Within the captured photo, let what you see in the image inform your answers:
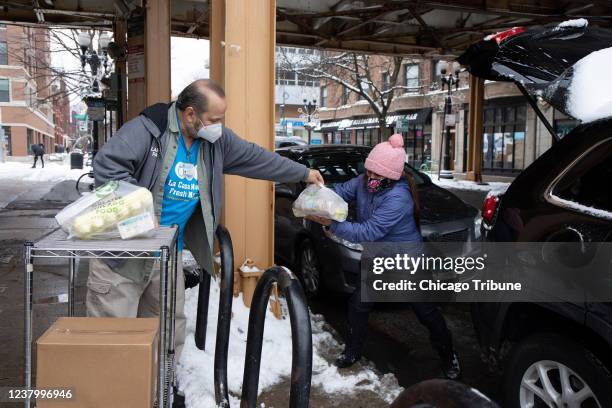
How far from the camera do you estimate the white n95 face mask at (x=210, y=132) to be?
2.94 metres

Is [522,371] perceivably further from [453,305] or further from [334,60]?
[334,60]

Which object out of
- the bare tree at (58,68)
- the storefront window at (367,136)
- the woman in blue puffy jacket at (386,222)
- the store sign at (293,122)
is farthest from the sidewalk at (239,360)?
the store sign at (293,122)

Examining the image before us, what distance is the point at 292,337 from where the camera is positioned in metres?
2.35

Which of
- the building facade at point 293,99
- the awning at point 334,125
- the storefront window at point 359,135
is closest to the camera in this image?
the storefront window at point 359,135

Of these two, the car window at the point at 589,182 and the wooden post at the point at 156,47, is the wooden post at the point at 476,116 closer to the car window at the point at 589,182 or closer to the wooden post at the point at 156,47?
the wooden post at the point at 156,47

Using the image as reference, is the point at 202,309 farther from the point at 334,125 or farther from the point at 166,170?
the point at 334,125

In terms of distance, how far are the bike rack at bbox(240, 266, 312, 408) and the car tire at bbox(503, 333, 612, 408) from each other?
1.33 meters

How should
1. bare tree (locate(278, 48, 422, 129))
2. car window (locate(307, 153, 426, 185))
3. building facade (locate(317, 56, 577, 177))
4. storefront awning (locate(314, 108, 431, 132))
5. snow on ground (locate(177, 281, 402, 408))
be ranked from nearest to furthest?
snow on ground (locate(177, 281, 402, 408)) < car window (locate(307, 153, 426, 185)) < building facade (locate(317, 56, 577, 177)) < bare tree (locate(278, 48, 422, 129)) < storefront awning (locate(314, 108, 431, 132))

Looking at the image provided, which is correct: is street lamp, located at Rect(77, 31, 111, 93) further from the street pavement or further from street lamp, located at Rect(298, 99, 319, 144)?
street lamp, located at Rect(298, 99, 319, 144)

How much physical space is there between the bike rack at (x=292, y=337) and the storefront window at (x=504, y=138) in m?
25.7

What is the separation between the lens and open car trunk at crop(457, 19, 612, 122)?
2939 millimetres

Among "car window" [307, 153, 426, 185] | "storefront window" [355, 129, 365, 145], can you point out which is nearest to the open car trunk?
"car window" [307, 153, 426, 185]

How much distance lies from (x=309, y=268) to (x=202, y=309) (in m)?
2.44

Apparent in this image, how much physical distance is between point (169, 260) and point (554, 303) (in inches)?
76.9
